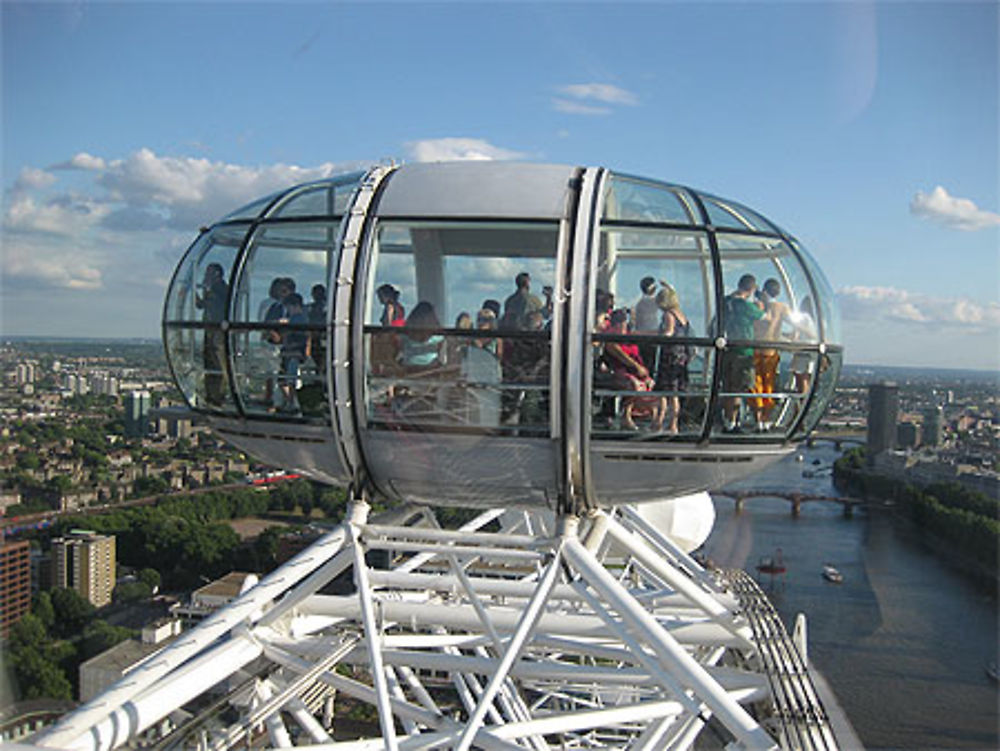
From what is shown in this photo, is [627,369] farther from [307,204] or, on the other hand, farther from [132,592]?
[132,592]

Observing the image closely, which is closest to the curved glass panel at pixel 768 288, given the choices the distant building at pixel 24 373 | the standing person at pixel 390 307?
the standing person at pixel 390 307

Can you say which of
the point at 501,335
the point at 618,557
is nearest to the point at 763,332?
the point at 501,335

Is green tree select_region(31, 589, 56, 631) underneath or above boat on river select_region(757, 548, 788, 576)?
underneath

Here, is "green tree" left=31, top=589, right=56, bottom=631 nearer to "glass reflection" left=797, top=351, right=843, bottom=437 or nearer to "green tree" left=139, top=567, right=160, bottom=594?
"green tree" left=139, top=567, right=160, bottom=594

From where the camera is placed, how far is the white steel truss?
4.66 metres

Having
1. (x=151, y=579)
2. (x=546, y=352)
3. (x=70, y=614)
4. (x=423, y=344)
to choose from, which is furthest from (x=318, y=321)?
(x=151, y=579)

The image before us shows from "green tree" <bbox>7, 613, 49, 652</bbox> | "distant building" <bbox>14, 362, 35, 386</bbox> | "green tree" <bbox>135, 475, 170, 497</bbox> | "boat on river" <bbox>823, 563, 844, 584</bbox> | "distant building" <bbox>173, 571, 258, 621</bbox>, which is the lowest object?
"green tree" <bbox>7, 613, 49, 652</bbox>

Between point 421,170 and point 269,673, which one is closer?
point 421,170

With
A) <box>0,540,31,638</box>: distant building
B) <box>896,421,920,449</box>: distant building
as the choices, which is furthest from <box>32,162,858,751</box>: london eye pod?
<box>896,421,920,449</box>: distant building

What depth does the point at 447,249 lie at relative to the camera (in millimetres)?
5195

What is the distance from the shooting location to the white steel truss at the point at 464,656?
466cm

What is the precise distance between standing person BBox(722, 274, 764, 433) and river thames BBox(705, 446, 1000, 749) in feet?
61.7

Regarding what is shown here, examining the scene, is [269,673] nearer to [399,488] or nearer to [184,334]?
[399,488]

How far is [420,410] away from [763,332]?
5.50 feet
